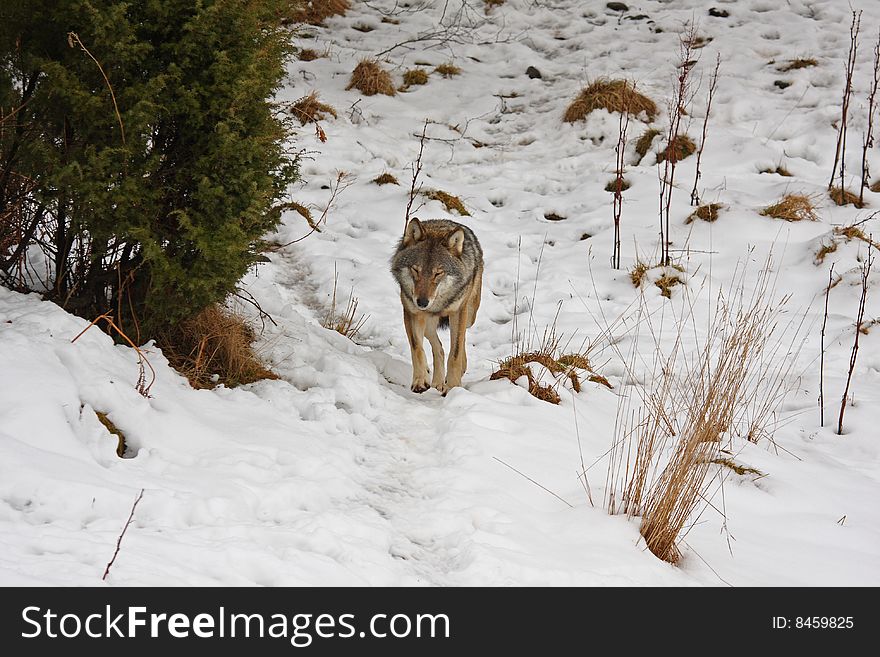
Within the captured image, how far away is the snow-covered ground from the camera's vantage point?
3.43 m

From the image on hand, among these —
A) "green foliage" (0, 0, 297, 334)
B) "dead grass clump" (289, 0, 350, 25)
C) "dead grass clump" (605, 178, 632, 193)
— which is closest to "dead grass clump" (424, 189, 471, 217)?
"dead grass clump" (605, 178, 632, 193)

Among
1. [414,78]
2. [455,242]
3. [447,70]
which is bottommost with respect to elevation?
[455,242]

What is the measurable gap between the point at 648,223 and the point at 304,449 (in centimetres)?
758

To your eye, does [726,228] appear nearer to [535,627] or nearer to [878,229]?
[878,229]

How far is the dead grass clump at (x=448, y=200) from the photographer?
11129 millimetres

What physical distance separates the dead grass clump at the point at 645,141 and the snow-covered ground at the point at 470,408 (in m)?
0.21

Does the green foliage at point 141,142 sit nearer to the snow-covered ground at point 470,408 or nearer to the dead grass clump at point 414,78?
the snow-covered ground at point 470,408

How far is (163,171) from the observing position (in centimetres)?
491

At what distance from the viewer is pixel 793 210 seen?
10.1m

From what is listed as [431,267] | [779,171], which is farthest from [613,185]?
[431,267]

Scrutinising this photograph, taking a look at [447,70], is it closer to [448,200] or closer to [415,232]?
[448,200]

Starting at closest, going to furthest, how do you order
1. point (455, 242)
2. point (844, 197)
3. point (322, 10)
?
1. point (455, 242)
2. point (844, 197)
3. point (322, 10)

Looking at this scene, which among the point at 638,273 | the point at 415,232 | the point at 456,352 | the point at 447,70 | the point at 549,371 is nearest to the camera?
the point at 549,371

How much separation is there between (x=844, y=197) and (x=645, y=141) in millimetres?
3202
